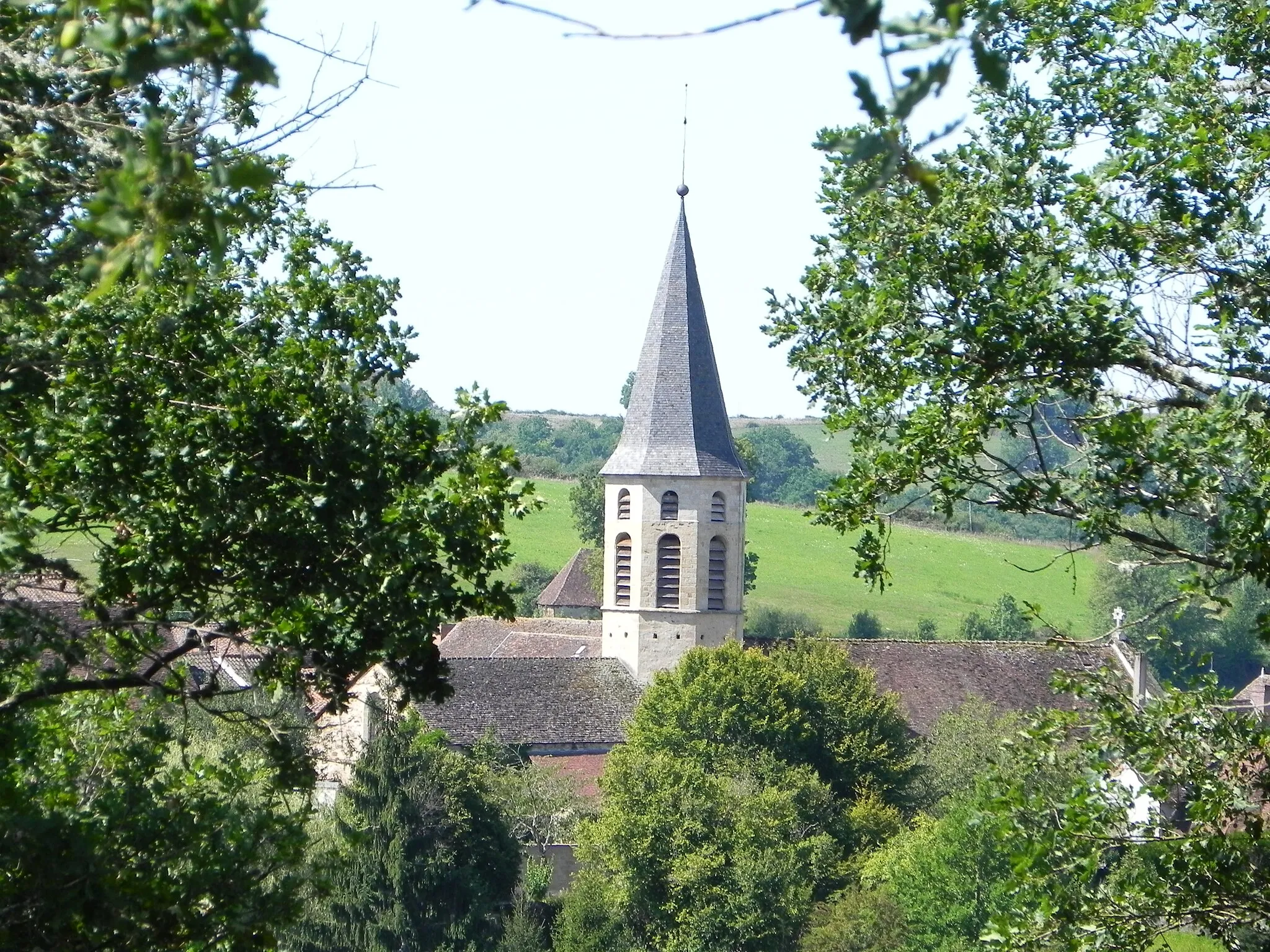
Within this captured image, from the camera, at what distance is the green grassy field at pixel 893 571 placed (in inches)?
2864

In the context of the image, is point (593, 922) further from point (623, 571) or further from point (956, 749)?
point (623, 571)

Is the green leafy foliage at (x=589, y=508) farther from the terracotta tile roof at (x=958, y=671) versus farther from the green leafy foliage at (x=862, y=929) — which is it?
the green leafy foliage at (x=862, y=929)

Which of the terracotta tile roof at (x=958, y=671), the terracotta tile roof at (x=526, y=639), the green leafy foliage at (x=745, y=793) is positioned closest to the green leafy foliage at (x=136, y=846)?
the green leafy foliage at (x=745, y=793)

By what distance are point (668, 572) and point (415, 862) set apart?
52.1 ft

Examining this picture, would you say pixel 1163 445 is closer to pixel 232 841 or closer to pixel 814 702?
pixel 232 841

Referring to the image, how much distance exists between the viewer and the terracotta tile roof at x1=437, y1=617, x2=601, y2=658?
176 feet

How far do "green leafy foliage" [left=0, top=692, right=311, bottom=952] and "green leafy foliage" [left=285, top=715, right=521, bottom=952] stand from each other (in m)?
20.7

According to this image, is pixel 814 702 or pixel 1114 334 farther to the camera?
pixel 814 702

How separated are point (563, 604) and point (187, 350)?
2282 inches

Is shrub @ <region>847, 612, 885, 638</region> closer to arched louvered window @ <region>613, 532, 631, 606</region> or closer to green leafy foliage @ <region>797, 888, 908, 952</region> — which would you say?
arched louvered window @ <region>613, 532, 631, 606</region>

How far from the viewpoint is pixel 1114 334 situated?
7715 mm

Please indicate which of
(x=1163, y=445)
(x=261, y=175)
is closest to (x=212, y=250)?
(x=261, y=175)

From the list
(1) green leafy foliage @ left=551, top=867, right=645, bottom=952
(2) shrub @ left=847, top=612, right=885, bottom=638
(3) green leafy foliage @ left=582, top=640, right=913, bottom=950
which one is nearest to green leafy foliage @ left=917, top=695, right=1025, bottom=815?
(3) green leafy foliage @ left=582, top=640, right=913, bottom=950

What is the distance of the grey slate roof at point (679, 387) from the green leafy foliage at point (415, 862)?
13.8 m
